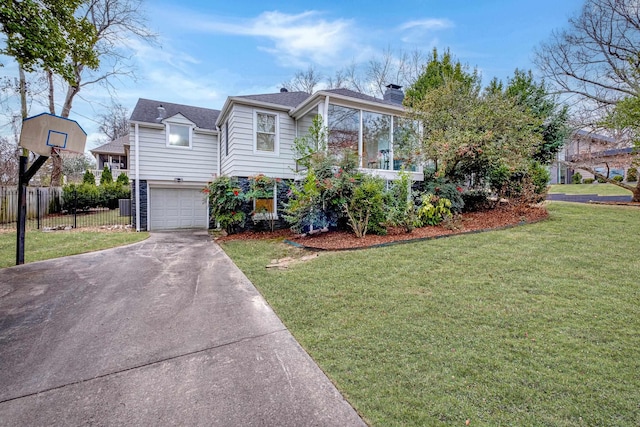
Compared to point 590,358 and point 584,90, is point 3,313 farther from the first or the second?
point 584,90

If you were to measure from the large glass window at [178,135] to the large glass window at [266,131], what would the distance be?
3768mm

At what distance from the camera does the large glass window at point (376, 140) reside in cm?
1049

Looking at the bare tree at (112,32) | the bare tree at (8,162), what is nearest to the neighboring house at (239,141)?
the bare tree at (112,32)

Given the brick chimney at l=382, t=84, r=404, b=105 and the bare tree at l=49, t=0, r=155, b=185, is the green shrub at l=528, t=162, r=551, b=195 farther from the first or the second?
the bare tree at l=49, t=0, r=155, b=185

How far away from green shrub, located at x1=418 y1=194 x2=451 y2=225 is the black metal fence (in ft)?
39.8

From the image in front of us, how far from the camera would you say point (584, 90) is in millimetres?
13070

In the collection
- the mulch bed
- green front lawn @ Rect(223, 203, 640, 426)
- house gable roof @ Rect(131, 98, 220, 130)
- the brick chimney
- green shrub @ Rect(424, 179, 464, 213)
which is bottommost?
green front lawn @ Rect(223, 203, 640, 426)

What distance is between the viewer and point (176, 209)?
12484mm

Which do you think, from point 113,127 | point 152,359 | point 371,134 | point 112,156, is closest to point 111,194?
point 112,156

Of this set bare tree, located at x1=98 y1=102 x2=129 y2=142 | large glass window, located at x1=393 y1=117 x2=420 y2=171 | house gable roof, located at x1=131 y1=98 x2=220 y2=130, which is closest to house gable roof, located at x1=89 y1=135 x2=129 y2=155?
bare tree, located at x1=98 y1=102 x2=129 y2=142

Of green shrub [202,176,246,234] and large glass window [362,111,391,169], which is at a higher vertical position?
large glass window [362,111,391,169]

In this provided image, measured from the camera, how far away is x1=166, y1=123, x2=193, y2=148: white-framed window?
38.6 feet

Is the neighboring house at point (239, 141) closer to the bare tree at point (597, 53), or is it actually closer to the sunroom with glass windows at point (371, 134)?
the sunroom with glass windows at point (371, 134)

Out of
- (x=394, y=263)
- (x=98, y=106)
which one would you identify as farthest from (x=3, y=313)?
(x=98, y=106)
